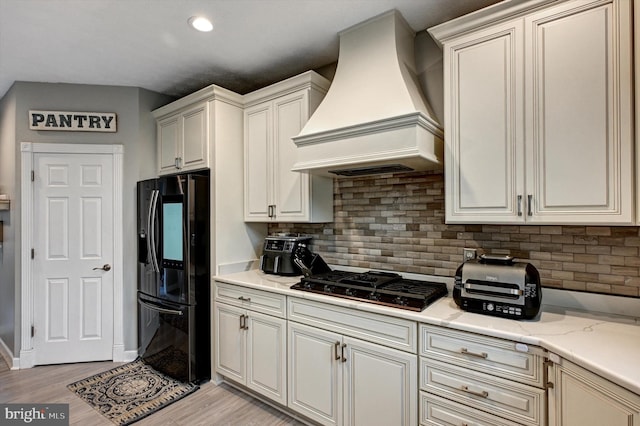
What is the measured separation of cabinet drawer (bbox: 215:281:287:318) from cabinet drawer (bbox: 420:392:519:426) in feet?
3.35

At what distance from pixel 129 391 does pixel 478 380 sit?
2577 mm

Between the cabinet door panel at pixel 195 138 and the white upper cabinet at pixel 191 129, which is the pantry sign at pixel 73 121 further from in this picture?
the cabinet door panel at pixel 195 138

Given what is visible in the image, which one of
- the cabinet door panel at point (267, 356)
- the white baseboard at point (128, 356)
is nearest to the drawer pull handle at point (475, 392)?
the cabinet door panel at point (267, 356)

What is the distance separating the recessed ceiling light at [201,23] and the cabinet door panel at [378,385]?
7.24 ft

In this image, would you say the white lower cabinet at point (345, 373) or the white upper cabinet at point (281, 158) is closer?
the white lower cabinet at point (345, 373)

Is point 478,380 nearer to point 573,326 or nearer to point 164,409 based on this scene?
point 573,326

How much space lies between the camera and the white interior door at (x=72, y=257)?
124 inches

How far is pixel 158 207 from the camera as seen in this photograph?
2951 mm

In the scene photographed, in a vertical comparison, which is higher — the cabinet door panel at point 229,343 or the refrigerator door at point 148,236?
the refrigerator door at point 148,236

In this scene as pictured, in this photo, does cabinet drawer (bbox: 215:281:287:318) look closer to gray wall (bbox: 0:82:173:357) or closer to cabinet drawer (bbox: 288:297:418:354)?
cabinet drawer (bbox: 288:297:418:354)

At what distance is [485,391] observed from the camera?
1.53 metres

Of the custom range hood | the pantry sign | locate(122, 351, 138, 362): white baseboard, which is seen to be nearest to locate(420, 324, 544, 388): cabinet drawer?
the custom range hood

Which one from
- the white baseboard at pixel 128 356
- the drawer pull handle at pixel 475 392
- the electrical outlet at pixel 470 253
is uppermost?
the electrical outlet at pixel 470 253

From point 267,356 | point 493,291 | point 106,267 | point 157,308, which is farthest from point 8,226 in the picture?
point 493,291
